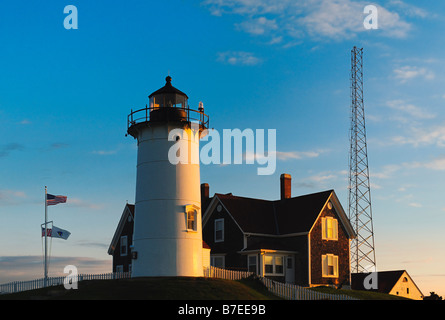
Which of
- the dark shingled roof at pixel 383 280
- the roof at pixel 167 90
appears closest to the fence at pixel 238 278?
the roof at pixel 167 90

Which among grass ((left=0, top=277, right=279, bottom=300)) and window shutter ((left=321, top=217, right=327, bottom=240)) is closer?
grass ((left=0, top=277, right=279, bottom=300))

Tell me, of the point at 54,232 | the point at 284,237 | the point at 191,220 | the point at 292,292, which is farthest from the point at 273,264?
the point at 54,232

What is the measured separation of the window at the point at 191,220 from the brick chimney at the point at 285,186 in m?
13.7

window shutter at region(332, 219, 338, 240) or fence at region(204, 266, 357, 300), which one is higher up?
window shutter at region(332, 219, 338, 240)

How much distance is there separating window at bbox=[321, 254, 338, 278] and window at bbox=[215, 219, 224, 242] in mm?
7523

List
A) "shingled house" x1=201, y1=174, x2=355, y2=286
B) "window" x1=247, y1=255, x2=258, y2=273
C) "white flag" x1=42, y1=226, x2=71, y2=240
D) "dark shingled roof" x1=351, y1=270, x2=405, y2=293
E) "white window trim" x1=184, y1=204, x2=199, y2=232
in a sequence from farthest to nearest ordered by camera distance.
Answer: "dark shingled roof" x1=351, y1=270, x2=405, y2=293
"shingled house" x1=201, y1=174, x2=355, y2=286
"window" x1=247, y1=255, x2=258, y2=273
"white flag" x1=42, y1=226, x2=71, y2=240
"white window trim" x1=184, y1=204, x2=199, y2=232

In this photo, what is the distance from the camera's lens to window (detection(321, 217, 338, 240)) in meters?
43.0

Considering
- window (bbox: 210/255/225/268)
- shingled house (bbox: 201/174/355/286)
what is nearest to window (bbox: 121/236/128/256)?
shingled house (bbox: 201/174/355/286)

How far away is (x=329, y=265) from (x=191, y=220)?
1322cm

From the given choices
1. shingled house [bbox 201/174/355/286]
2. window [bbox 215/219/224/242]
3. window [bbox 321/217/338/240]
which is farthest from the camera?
window [bbox 215/219/224/242]

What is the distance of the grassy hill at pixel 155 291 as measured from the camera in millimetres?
28594

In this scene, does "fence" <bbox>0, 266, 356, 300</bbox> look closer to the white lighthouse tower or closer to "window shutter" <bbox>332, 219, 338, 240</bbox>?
the white lighthouse tower

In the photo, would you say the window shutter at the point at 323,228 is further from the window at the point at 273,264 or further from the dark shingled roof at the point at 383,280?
the dark shingled roof at the point at 383,280

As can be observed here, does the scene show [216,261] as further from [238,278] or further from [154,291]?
[154,291]
